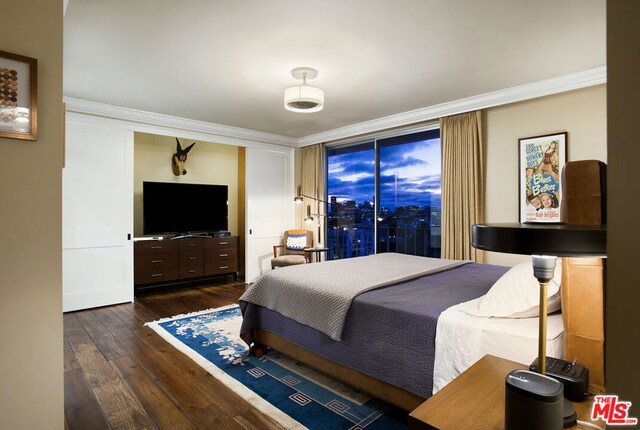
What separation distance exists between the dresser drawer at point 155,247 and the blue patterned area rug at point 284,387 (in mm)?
2013

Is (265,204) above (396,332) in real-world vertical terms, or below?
above

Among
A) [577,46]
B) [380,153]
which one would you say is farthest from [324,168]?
[577,46]

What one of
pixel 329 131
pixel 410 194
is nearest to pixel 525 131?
pixel 410 194

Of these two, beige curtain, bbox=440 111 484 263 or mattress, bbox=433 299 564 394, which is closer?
mattress, bbox=433 299 564 394

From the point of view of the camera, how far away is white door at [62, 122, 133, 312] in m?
4.32

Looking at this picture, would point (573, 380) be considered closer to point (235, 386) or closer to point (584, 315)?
point (584, 315)

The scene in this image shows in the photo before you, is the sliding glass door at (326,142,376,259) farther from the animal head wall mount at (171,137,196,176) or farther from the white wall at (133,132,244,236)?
the animal head wall mount at (171,137,196,176)

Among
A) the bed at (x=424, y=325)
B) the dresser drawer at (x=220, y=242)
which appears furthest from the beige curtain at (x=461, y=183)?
the dresser drawer at (x=220, y=242)

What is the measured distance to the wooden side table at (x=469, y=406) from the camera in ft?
3.03

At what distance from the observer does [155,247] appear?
526 cm

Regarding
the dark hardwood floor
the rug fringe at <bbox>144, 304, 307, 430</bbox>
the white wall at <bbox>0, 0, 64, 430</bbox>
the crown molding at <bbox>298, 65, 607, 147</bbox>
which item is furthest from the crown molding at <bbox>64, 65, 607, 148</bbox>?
the white wall at <bbox>0, 0, 64, 430</bbox>

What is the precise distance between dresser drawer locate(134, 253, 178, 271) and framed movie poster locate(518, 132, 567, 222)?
494 cm

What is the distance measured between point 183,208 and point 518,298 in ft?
17.2

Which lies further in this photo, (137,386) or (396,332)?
(137,386)
